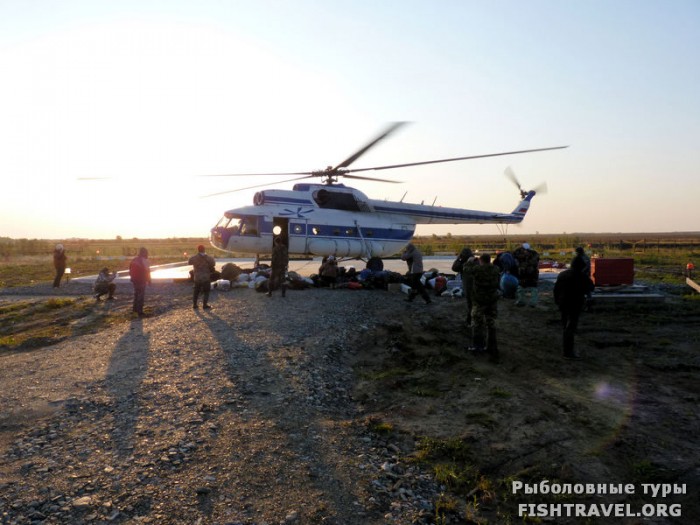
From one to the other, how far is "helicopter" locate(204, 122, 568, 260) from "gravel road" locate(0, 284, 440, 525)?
8625 millimetres

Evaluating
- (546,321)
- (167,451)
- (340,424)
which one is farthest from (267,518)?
(546,321)

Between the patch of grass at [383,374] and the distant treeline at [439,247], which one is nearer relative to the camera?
the patch of grass at [383,374]

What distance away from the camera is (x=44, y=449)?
4.88m

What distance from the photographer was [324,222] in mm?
18906

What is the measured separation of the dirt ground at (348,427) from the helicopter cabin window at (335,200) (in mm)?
9640

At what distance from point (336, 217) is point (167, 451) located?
1495 cm

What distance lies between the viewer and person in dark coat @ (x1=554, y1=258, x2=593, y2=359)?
9.20 m

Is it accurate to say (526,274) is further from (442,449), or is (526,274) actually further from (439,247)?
(439,247)

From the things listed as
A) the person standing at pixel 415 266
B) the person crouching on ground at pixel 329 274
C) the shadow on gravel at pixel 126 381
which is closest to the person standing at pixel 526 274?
the person standing at pixel 415 266

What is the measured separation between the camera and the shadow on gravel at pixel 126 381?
5242 millimetres

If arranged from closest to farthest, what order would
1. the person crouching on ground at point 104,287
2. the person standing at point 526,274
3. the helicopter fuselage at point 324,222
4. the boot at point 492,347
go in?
the boot at point 492,347 < the person standing at point 526,274 < the person crouching on ground at point 104,287 < the helicopter fuselage at point 324,222

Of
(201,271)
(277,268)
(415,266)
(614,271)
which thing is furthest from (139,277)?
(614,271)

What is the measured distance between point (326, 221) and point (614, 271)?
10.4 m

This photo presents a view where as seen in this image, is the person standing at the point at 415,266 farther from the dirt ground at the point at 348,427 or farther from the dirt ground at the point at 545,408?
the dirt ground at the point at 348,427
